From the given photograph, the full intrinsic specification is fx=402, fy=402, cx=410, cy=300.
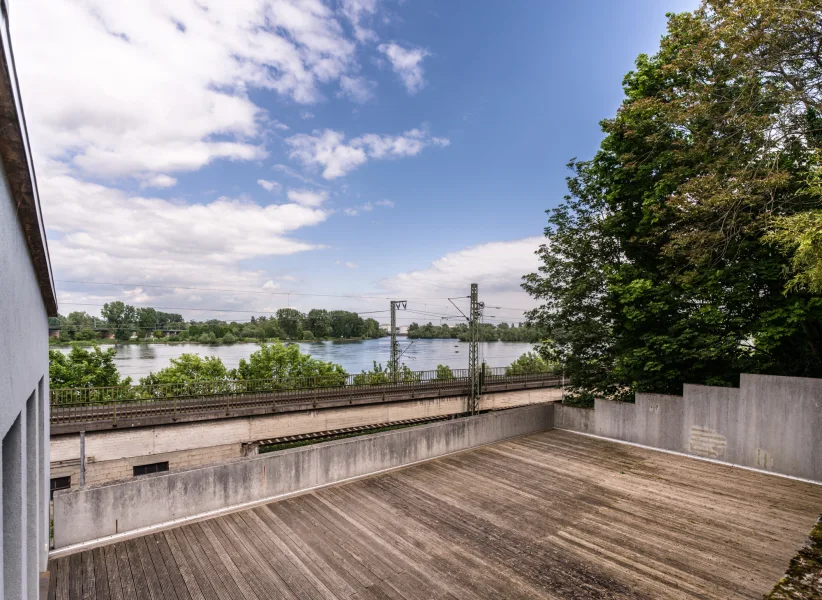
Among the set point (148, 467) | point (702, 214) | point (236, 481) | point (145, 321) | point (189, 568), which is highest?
point (702, 214)

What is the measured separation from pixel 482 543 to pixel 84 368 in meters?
24.0

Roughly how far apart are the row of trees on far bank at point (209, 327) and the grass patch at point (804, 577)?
26607 millimetres

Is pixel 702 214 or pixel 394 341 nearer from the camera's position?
pixel 702 214

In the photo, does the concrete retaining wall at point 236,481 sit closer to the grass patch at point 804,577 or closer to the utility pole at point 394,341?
the grass patch at point 804,577

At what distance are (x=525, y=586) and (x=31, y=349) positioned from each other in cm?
490

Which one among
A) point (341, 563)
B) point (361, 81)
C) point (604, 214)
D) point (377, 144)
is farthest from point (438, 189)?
point (341, 563)

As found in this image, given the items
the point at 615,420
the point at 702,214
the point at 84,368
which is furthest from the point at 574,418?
the point at 84,368

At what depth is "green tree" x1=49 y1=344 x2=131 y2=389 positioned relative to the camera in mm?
19641

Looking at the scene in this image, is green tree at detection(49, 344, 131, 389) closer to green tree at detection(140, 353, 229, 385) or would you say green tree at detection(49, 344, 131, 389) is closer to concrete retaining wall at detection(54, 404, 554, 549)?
green tree at detection(140, 353, 229, 385)

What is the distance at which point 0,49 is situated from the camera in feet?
4.70

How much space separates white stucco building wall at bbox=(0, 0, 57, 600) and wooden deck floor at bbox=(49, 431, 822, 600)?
148 cm

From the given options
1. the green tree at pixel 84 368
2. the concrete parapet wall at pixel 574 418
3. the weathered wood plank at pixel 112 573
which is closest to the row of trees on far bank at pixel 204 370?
the green tree at pixel 84 368

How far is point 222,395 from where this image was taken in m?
15.5

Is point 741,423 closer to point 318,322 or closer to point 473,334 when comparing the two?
point 473,334
